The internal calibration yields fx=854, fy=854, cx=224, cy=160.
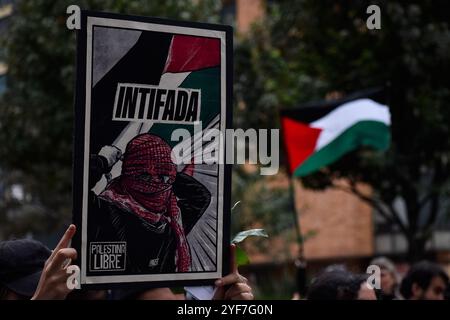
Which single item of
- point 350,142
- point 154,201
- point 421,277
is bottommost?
point 421,277

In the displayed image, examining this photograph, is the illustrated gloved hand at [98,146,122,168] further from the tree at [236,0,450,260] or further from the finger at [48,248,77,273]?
the tree at [236,0,450,260]

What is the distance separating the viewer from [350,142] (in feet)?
28.9

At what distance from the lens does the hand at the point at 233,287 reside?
256 centimetres

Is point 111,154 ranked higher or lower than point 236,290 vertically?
higher

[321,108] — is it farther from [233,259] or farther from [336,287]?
[233,259]

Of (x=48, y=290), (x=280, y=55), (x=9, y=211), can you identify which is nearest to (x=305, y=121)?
(x=280, y=55)

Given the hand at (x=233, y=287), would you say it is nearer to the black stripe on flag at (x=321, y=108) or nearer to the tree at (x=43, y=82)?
the black stripe on flag at (x=321, y=108)

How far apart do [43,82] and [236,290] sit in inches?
451

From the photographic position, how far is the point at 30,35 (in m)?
13.5

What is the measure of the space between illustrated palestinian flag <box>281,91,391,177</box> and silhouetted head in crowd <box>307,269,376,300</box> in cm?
455

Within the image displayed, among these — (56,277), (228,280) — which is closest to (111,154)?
(56,277)

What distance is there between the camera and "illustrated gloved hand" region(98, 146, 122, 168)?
A: 2461 millimetres

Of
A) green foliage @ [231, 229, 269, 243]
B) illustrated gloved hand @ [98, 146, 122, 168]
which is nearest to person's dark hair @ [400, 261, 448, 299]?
green foliage @ [231, 229, 269, 243]

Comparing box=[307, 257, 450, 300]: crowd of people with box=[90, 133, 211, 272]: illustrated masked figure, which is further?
box=[307, 257, 450, 300]: crowd of people
